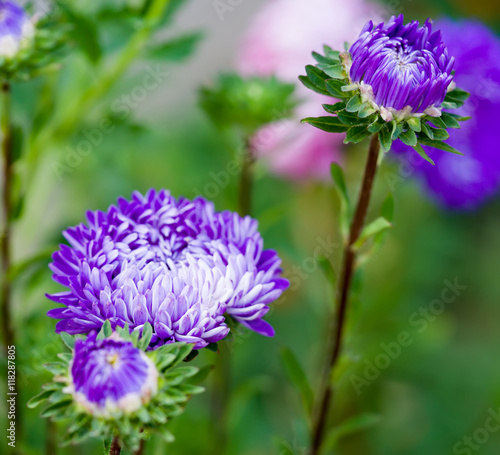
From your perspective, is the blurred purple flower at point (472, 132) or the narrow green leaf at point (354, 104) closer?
the narrow green leaf at point (354, 104)

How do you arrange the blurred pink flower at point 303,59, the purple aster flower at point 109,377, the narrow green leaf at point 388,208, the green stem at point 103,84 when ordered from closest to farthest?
the purple aster flower at point 109,377, the narrow green leaf at point 388,208, the green stem at point 103,84, the blurred pink flower at point 303,59

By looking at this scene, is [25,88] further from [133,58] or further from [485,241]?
[485,241]

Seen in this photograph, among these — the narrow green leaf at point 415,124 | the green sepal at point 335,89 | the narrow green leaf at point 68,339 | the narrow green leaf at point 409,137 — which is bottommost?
the narrow green leaf at point 68,339

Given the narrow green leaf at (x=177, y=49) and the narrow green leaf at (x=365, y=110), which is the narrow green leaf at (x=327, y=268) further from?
the narrow green leaf at (x=177, y=49)

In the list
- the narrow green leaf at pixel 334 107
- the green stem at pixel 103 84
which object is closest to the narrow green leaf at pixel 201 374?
the narrow green leaf at pixel 334 107

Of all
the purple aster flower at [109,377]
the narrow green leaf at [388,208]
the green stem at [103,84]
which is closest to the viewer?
the purple aster flower at [109,377]

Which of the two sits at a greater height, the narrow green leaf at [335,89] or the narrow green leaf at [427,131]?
the narrow green leaf at [335,89]

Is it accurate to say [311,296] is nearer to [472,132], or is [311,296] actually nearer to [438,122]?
[472,132]
